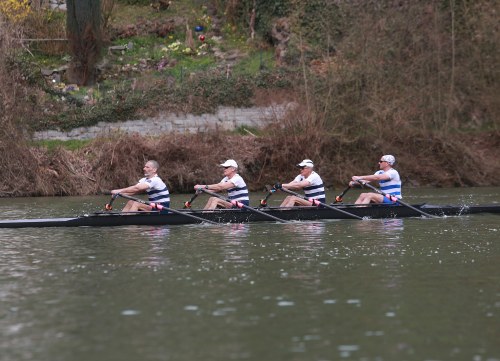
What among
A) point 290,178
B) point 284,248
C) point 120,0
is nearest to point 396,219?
Answer: point 284,248

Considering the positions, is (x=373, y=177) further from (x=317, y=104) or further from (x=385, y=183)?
(x=317, y=104)

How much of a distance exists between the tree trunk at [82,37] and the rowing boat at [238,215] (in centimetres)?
1996

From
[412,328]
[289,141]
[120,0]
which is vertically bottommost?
[412,328]

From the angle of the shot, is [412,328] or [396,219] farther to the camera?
[396,219]

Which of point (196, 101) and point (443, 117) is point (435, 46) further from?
point (196, 101)

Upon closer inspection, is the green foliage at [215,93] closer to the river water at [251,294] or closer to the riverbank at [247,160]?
the riverbank at [247,160]

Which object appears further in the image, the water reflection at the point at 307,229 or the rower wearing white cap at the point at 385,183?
the rower wearing white cap at the point at 385,183

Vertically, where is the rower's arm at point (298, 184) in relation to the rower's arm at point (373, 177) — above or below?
below

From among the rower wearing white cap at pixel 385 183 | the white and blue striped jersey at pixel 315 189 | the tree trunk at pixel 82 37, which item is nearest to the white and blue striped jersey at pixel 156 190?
the white and blue striped jersey at pixel 315 189

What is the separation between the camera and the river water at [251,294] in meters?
10.6

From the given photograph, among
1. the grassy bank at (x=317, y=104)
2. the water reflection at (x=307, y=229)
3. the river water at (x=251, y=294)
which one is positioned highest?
the grassy bank at (x=317, y=104)

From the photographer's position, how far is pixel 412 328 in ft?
37.3

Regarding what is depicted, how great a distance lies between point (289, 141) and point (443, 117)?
5978mm

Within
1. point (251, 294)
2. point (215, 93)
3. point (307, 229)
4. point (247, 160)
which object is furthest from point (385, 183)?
point (215, 93)
